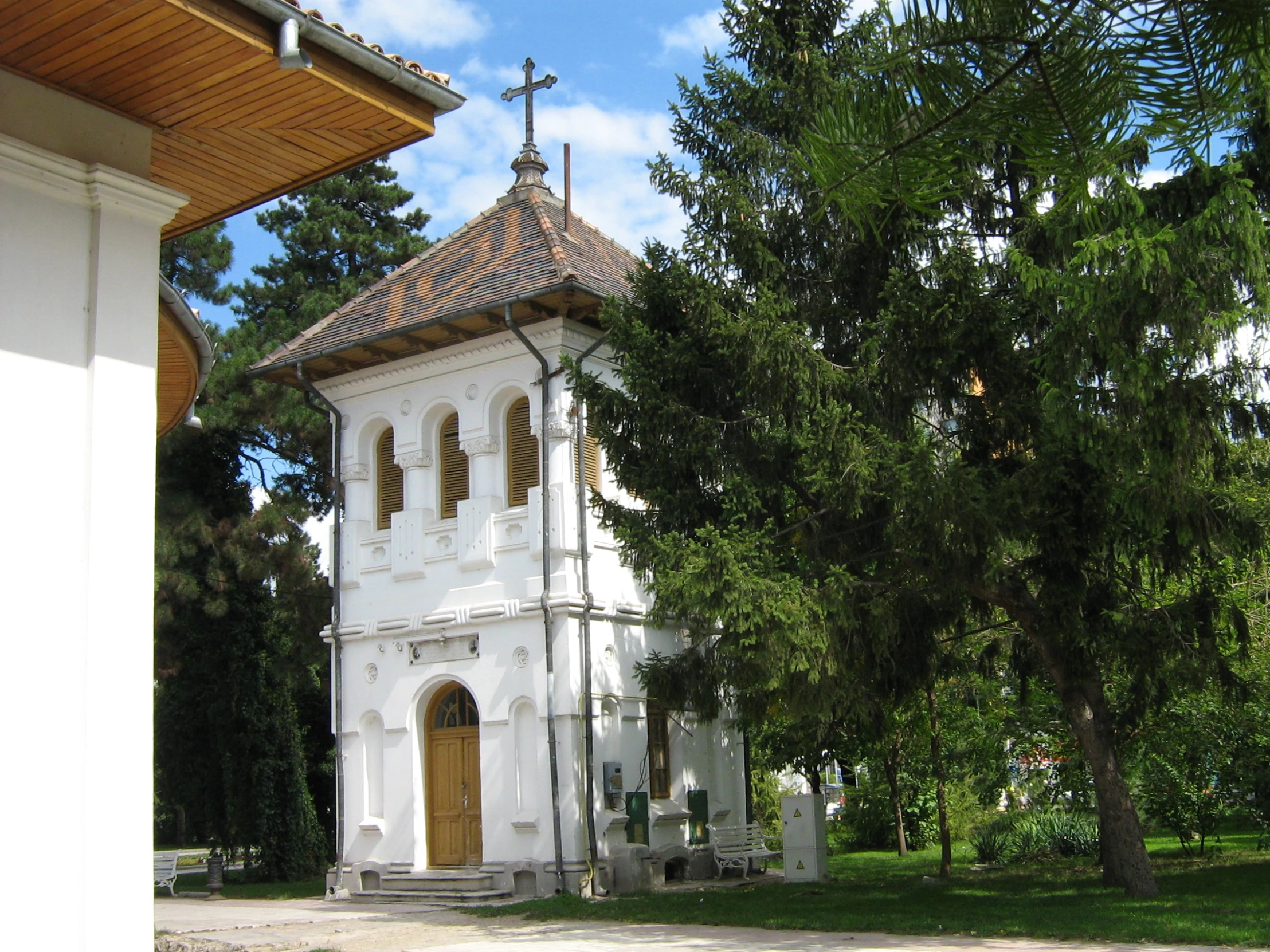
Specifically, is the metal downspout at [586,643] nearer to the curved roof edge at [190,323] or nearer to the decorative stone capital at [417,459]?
the decorative stone capital at [417,459]

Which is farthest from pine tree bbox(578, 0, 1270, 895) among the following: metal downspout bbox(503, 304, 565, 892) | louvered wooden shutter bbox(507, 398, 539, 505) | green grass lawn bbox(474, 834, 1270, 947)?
louvered wooden shutter bbox(507, 398, 539, 505)

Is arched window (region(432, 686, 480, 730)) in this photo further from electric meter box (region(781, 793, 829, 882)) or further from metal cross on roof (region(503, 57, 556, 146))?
metal cross on roof (region(503, 57, 556, 146))

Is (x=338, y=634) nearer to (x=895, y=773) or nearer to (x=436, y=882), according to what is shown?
(x=436, y=882)

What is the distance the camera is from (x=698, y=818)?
20.3 metres

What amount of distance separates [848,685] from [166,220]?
944 centimetres

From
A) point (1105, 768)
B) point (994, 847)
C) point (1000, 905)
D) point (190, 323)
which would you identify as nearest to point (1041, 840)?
point (994, 847)

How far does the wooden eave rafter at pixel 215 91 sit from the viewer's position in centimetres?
512

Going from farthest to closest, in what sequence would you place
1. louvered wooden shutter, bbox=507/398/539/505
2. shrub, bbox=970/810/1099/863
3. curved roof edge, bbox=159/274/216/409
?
shrub, bbox=970/810/1099/863 → louvered wooden shutter, bbox=507/398/539/505 → curved roof edge, bbox=159/274/216/409

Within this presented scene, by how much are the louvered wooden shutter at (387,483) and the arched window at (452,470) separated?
37.7 inches

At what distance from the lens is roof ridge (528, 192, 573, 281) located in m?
18.7

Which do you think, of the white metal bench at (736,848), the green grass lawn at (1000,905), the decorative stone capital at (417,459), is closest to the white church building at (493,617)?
the decorative stone capital at (417,459)

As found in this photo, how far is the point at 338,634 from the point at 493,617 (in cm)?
321

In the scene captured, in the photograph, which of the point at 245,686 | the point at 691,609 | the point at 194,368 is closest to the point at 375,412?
the point at 245,686

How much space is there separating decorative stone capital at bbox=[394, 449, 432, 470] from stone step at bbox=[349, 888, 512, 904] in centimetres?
652
